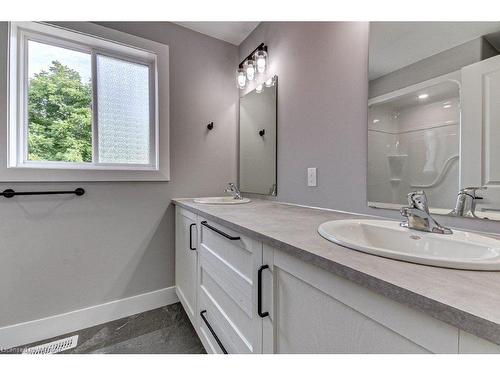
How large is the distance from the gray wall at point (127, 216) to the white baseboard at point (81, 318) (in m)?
0.04

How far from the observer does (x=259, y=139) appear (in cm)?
185

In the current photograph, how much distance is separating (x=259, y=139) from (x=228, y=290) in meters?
1.21

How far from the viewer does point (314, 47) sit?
135 cm

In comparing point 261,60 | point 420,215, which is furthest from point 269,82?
point 420,215

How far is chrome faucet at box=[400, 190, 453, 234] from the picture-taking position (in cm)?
74

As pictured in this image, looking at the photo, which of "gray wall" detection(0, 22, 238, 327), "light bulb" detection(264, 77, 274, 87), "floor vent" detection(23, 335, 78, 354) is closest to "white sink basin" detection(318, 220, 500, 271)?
"light bulb" detection(264, 77, 274, 87)

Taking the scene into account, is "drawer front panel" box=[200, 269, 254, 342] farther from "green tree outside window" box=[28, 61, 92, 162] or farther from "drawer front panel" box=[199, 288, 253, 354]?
"green tree outside window" box=[28, 61, 92, 162]

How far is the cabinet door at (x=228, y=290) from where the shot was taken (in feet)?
2.63

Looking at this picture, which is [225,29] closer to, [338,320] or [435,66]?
[435,66]

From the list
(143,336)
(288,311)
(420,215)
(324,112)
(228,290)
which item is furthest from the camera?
(143,336)

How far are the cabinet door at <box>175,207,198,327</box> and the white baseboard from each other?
19 centimetres

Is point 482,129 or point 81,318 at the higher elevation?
point 482,129

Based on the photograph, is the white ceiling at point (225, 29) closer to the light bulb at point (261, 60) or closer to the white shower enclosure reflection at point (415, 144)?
the light bulb at point (261, 60)
